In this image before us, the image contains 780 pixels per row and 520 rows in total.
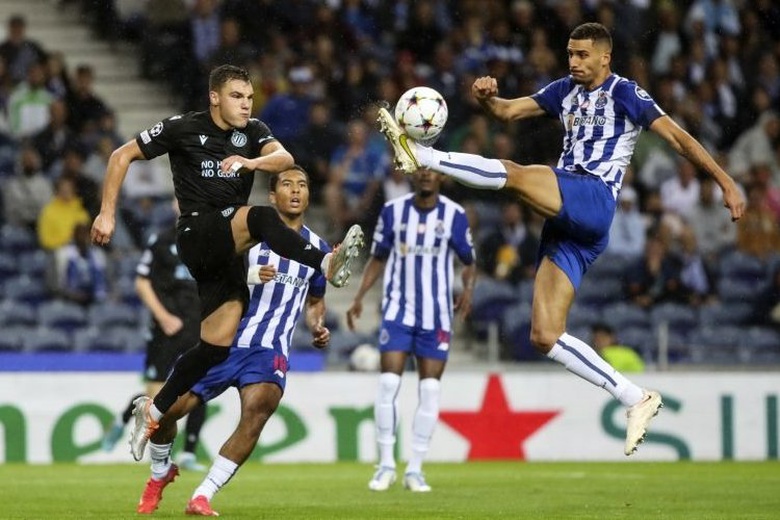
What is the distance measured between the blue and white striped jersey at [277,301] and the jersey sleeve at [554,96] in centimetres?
155

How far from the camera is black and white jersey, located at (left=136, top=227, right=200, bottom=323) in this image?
1331cm

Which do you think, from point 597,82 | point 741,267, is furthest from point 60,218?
point 597,82

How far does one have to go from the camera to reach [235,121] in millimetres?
9250

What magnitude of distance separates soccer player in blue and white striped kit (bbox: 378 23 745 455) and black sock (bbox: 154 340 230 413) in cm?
145

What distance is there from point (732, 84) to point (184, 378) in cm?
1413

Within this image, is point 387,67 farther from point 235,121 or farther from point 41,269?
point 235,121

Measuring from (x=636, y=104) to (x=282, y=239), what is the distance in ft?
7.44

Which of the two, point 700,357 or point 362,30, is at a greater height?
point 362,30

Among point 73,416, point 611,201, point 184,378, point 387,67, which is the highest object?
point 387,67

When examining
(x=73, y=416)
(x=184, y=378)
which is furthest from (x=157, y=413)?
(x=73, y=416)

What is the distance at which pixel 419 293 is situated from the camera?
12148 millimetres

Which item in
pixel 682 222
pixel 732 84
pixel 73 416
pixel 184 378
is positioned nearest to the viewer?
pixel 184 378

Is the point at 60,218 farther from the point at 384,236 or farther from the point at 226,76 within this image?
the point at 226,76

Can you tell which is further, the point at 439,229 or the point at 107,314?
the point at 107,314
